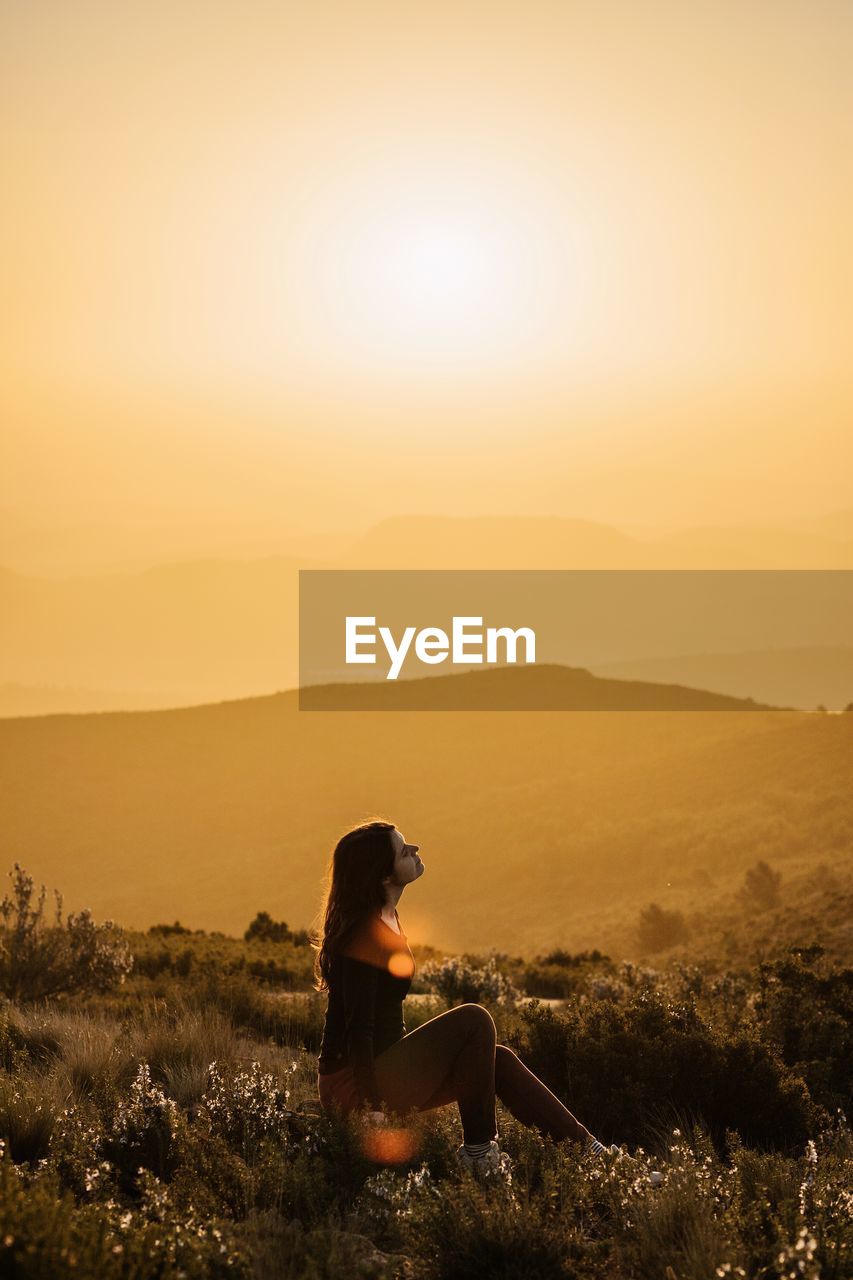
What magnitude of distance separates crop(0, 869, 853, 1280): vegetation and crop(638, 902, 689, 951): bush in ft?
104

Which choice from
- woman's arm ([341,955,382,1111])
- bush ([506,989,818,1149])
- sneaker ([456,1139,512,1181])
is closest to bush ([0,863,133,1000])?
bush ([506,989,818,1149])

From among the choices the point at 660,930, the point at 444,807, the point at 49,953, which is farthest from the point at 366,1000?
the point at 444,807

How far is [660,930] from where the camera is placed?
4209 cm

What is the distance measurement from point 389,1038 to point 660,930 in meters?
37.8

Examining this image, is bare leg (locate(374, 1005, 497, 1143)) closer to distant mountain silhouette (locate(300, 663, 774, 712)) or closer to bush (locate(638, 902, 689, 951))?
bush (locate(638, 902, 689, 951))

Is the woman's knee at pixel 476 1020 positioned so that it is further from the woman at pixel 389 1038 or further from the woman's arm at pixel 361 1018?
the woman's arm at pixel 361 1018

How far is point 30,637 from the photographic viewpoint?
15100 centimetres

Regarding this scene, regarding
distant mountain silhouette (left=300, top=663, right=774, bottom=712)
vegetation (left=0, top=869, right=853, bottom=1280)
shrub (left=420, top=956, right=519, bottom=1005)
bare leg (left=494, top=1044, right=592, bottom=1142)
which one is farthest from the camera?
distant mountain silhouette (left=300, top=663, right=774, bottom=712)

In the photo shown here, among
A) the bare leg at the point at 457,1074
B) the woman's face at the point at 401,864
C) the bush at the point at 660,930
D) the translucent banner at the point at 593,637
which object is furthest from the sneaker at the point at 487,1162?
the translucent banner at the point at 593,637

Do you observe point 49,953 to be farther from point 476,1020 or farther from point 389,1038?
point 476,1020

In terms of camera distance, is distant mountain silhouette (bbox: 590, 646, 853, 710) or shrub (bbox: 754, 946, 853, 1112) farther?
distant mountain silhouette (bbox: 590, 646, 853, 710)

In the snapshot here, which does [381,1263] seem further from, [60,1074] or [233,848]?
[233,848]

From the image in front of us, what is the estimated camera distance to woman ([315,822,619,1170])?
5648mm

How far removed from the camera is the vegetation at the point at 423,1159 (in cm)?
418
